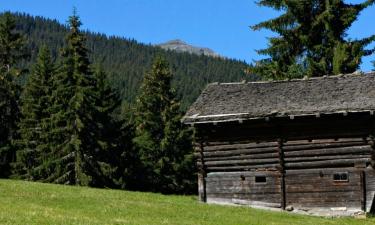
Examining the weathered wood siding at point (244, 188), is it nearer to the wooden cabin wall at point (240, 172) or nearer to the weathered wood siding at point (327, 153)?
the wooden cabin wall at point (240, 172)

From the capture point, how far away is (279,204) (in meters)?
30.3

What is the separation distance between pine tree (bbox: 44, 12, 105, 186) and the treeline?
8 centimetres

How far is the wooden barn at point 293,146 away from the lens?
2883 cm

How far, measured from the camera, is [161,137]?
59.1m

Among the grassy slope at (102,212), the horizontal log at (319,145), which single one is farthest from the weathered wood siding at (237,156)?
the grassy slope at (102,212)

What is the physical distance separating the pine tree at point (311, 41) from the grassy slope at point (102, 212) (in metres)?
18.8

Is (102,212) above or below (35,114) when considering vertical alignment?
below

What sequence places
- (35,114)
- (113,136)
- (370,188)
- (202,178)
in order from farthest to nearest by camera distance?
(113,136) → (35,114) → (202,178) → (370,188)

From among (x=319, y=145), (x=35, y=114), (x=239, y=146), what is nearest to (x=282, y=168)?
(x=319, y=145)

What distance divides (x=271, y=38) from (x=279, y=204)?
1963cm

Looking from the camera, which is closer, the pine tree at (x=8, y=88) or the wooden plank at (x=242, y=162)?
the wooden plank at (x=242, y=162)

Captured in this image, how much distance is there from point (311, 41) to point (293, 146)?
688 inches

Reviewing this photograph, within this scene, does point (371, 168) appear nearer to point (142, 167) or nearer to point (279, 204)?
point (279, 204)

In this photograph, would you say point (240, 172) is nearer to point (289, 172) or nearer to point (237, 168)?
point (237, 168)
